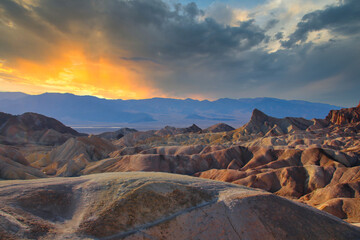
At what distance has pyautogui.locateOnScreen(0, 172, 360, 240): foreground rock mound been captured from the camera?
22.7 ft

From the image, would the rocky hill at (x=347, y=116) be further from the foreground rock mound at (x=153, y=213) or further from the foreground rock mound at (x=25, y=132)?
the foreground rock mound at (x=25, y=132)

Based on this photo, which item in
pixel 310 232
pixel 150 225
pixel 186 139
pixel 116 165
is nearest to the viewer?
pixel 150 225

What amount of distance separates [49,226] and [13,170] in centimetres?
1824

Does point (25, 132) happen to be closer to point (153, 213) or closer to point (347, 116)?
point (153, 213)

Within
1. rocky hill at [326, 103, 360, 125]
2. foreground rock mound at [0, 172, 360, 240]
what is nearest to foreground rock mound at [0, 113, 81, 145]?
foreground rock mound at [0, 172, 360, 240]

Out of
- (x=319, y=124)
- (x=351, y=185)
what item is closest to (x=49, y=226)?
(x=351, y=185)

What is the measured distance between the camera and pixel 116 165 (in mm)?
35219

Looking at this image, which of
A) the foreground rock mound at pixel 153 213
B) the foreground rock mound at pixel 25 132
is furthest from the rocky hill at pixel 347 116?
the foreground rock mound at pixel 25 132

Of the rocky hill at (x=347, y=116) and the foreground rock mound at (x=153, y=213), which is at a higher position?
the rocky hill at (x=347, y=116)

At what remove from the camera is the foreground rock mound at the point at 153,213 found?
22.7 ft

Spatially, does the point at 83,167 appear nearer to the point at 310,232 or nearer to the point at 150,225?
the point at 150,225

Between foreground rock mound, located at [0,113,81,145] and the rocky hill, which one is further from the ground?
the rocky hill

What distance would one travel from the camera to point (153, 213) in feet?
25.3

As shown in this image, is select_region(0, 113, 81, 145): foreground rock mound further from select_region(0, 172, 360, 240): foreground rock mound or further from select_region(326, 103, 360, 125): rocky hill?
select_region(326, 103, 360, 125): rocky hill
